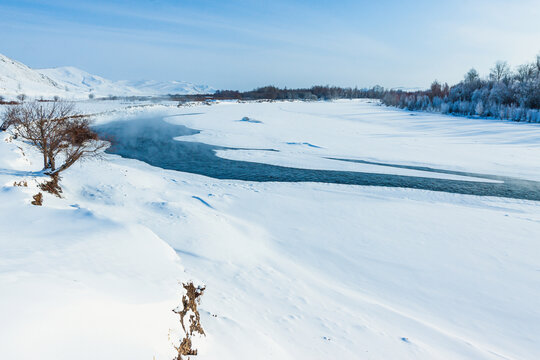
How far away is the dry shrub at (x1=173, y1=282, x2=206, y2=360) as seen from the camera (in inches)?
138

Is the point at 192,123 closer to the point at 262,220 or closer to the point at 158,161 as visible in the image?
the point at 158,161

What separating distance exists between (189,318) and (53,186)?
9056mm


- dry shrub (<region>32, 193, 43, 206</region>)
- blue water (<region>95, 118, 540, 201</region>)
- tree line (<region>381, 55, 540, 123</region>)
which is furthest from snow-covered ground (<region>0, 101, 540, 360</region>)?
tree line (<region>381, 55, 540, 123</region>)

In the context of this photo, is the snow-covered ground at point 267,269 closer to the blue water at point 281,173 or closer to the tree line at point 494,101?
the blue water at point 281,173

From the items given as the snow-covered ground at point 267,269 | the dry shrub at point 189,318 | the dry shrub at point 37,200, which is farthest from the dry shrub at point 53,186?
the dry shrub at point 189,318

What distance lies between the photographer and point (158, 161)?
17.8 m

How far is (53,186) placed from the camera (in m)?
10.5

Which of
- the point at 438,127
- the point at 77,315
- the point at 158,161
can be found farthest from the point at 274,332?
the point at 438,127

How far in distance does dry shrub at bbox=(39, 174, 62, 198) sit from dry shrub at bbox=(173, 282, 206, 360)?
7.92 meters

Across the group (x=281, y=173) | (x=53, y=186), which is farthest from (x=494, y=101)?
(x=53, y=186)

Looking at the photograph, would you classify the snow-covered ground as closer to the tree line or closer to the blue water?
the blue water

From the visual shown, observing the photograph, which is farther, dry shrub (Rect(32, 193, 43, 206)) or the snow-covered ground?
dry shrub (Rect(32, 193, 43, 206))

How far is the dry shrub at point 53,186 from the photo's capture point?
10.0 meters

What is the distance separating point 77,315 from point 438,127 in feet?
123
